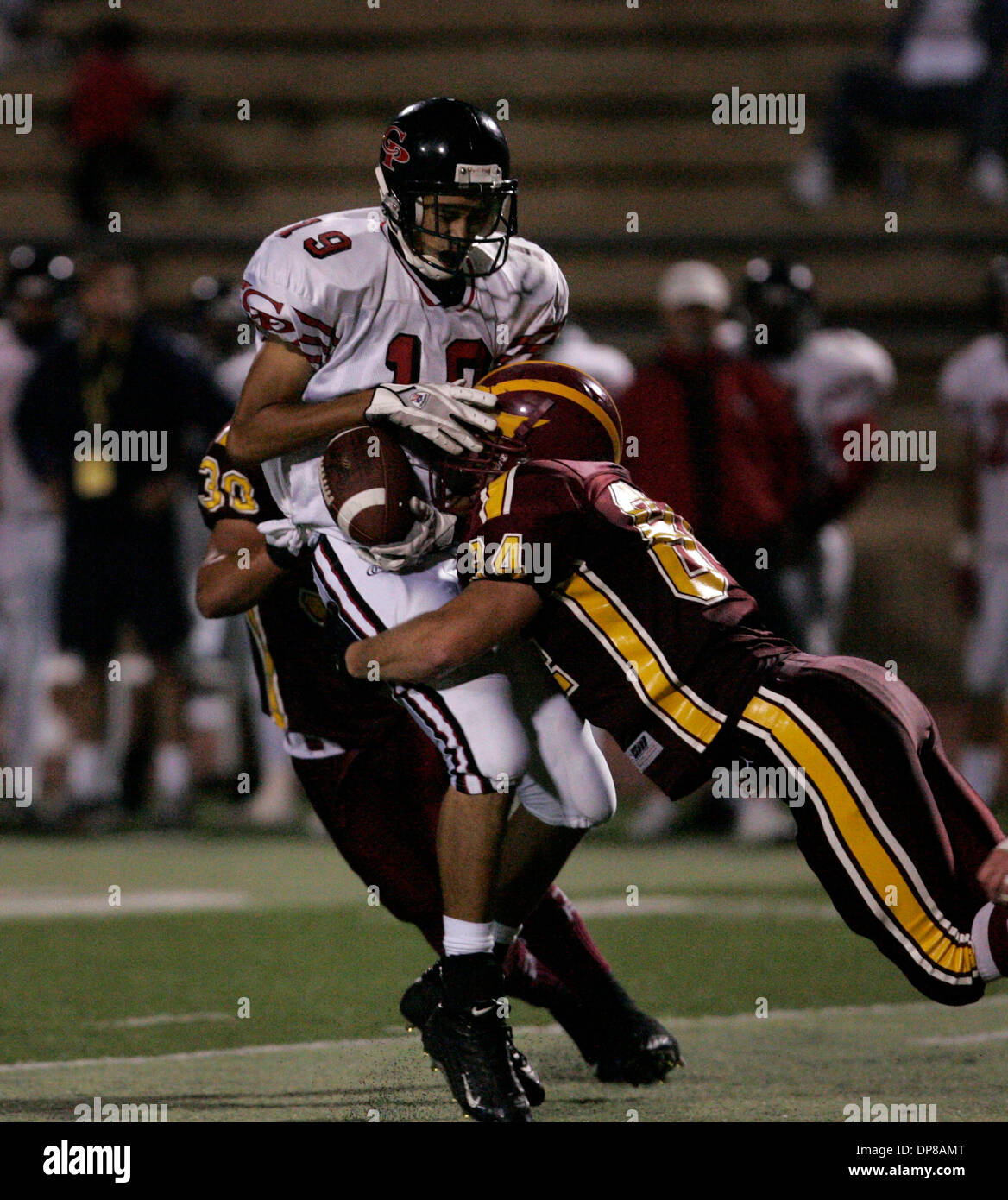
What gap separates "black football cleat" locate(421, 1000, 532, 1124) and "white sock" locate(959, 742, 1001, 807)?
4.18m

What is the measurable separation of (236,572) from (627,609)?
37.7 inches

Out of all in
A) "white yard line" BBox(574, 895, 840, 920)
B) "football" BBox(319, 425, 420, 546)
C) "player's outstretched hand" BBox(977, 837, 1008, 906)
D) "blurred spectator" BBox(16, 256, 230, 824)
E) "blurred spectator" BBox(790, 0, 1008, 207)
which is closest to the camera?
"player's outstretched hand" BBox(977, 837, 1008, 906)

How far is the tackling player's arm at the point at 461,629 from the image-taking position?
346 centimetres

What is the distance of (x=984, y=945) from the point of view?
333 centimetres

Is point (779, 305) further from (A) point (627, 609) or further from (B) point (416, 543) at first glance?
(A) point (627, 609)

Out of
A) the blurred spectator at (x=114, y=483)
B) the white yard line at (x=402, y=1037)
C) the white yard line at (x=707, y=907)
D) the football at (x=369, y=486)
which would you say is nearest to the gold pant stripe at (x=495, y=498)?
the football at (x=369, y=486)

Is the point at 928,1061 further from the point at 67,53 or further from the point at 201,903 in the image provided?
the point at 67,53

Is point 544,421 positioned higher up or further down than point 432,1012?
higher up

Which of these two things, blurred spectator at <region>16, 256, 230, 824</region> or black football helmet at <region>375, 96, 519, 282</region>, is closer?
black football helmet at <region>375, 96, 519, 282</region>

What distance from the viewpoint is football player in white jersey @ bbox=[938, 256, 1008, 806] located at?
7508 mm

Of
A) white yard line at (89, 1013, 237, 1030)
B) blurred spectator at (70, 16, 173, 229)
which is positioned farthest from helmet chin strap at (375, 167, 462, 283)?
blurred spectator at (70, 16, 173, 229)

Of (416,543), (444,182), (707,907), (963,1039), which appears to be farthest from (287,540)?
(707,907)

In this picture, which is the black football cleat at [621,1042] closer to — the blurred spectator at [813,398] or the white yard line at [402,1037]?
the white yard line at [402,1037]

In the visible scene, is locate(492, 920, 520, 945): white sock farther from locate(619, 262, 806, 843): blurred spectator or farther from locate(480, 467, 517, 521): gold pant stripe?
locate(619, 262, 806, 843): blurred spectator
